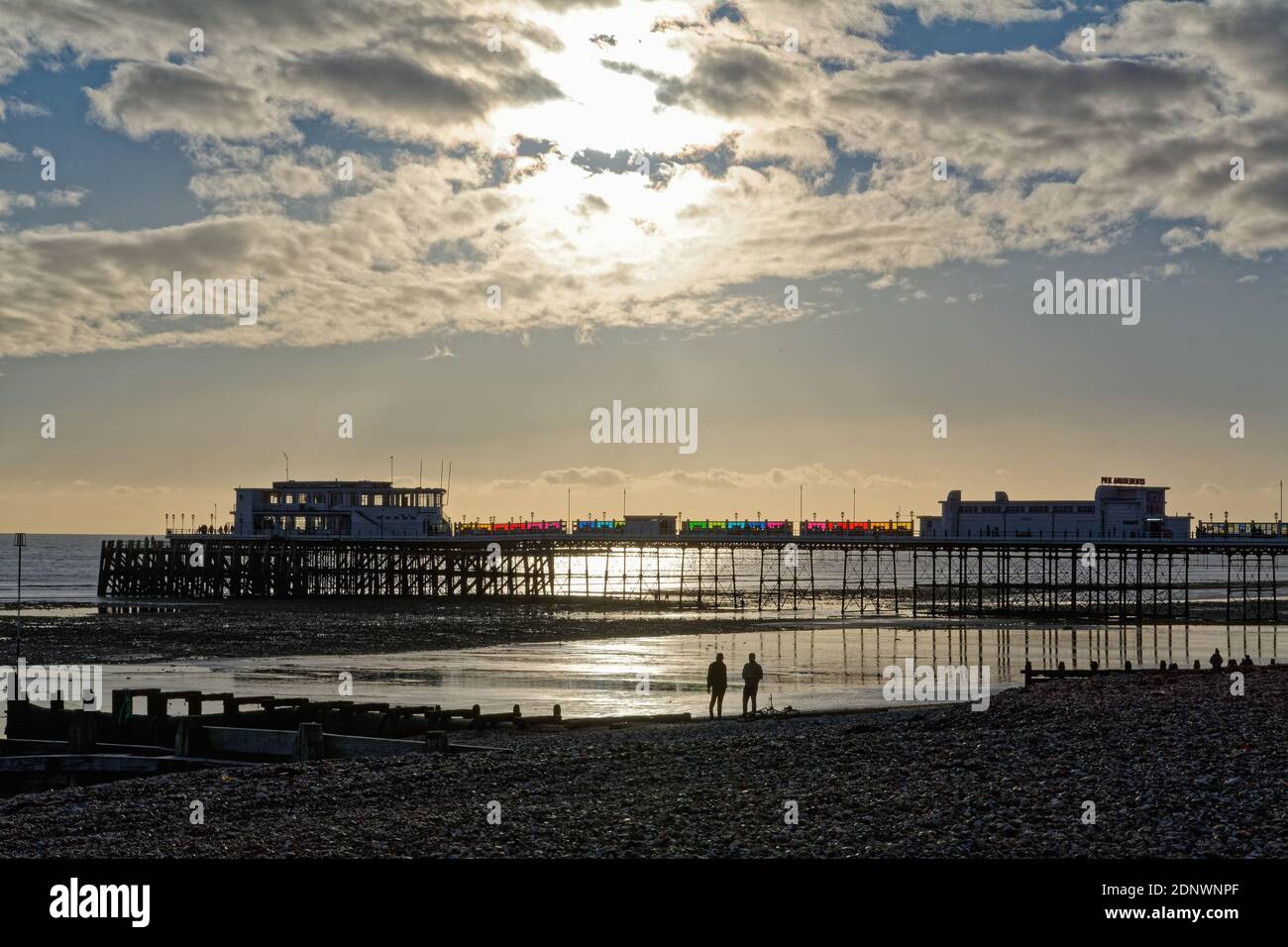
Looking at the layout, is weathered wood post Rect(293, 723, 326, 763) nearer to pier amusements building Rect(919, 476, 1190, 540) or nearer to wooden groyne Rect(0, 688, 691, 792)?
wooden groyne Rect(0, 688, 691, 792)

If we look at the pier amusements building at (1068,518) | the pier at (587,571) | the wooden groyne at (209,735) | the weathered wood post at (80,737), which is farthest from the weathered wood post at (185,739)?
the pier amusements building at (1068,518)

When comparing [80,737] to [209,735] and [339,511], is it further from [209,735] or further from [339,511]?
[339,511]

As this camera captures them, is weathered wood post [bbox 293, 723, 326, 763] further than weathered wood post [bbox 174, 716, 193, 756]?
No

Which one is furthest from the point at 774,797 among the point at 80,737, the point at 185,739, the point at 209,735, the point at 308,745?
the point at 80,737

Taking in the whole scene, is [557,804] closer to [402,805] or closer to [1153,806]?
[402,805]

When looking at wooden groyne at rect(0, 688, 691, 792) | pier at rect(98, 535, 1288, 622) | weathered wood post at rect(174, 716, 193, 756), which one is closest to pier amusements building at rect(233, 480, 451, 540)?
pier at rect(98, 535, 1288, 622)

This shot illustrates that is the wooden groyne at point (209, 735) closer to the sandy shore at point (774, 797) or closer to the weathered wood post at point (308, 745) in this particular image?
the weathered wood post at point (308, 745)

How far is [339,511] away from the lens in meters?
95.6

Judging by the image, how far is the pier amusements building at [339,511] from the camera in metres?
94.7

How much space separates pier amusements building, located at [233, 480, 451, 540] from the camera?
94.7 meters

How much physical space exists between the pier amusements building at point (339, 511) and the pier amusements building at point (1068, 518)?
3733 cm

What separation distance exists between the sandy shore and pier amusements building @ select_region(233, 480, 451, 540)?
75.4 meters

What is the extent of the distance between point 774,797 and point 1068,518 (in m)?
79.4
